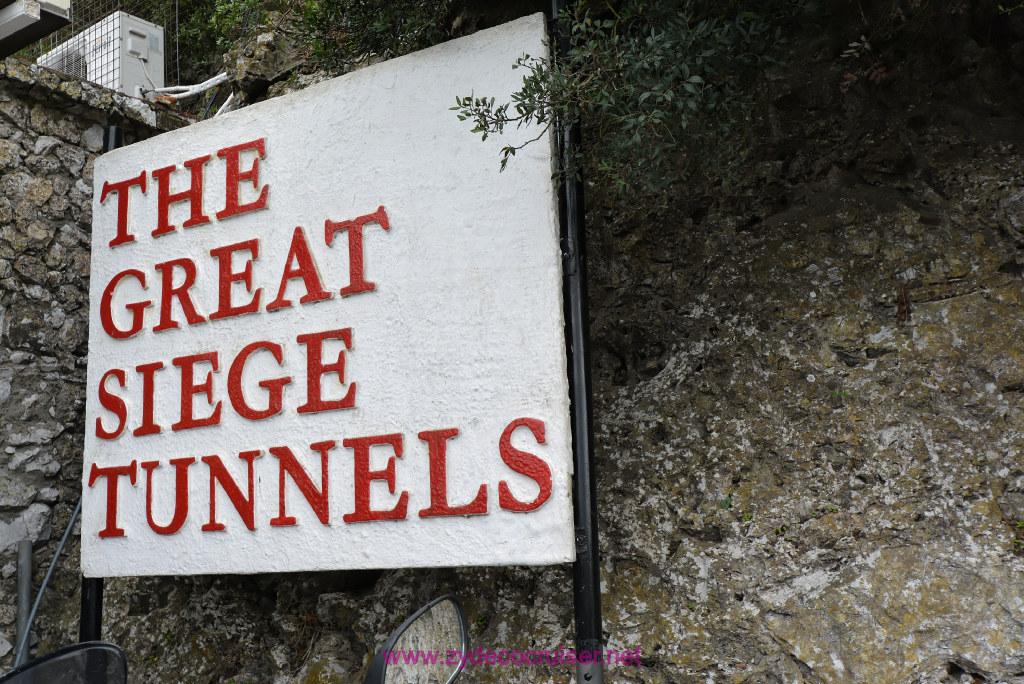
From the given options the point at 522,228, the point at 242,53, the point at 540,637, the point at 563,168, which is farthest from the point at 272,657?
the point at 242,53

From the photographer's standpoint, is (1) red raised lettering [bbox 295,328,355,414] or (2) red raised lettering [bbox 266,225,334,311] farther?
(2) red raised lettering [bbox 266,225,334,311]

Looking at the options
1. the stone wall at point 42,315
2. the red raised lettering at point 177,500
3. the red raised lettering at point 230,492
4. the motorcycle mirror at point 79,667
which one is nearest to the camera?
the motorcycle mirror at point 79,667

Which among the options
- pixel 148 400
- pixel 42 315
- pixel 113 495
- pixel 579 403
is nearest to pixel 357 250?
pixel 579 403

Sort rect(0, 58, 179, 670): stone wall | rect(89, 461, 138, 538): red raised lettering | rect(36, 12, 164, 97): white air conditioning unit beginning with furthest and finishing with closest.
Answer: rect(36, 12, 164, 97): white air conditioning unit < rect(0, 58, 179, 670): stone wall < rect(89, 461, 138, 538): red raised lettering

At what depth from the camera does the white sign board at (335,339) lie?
2.80m

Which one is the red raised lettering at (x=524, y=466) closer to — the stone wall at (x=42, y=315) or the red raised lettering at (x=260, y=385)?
the red raised lettering at (x=260, y=385)

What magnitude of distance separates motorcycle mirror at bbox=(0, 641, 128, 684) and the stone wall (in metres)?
2.28

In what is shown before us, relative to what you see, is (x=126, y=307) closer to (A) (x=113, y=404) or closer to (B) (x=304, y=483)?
(A) (x=113, y=404)

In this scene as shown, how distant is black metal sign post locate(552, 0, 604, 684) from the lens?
2672 mm

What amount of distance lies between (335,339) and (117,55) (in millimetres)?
3379

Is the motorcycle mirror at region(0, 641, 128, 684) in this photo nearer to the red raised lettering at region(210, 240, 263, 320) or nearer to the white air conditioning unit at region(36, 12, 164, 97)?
the red raised lettering at region(210, 240, 263, 320)

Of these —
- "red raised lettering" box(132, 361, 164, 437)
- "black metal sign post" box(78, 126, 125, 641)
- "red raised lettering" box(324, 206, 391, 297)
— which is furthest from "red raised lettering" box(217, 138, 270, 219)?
"black metal sign post" box(78, 126, 125, 641)

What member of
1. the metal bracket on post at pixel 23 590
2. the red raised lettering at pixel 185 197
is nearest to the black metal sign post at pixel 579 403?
the red raised lettering at pixel 185 197

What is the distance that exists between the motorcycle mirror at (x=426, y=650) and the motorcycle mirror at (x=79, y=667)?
75cm
